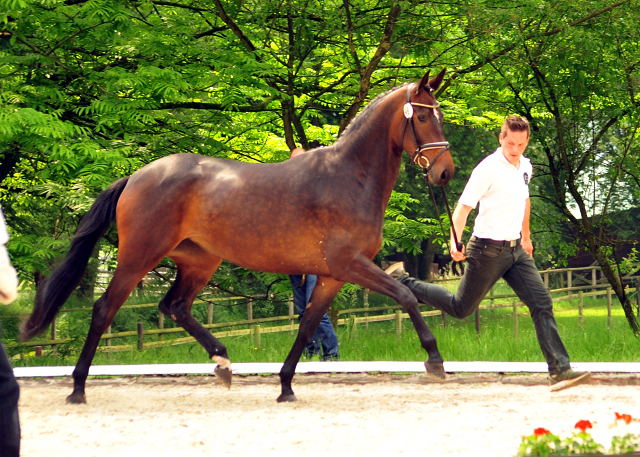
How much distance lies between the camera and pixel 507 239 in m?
5.52

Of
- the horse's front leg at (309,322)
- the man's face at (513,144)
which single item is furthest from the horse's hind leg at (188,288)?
the man's face at (513,144)

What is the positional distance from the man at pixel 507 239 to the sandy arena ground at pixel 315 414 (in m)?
0.49

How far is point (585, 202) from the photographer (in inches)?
440

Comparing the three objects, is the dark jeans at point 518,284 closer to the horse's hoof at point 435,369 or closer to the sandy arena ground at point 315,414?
the sandy arena ground at point 315,414

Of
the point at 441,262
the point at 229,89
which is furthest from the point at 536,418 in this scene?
the point at 441,262

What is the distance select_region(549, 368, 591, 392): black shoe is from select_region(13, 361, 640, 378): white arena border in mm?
1018

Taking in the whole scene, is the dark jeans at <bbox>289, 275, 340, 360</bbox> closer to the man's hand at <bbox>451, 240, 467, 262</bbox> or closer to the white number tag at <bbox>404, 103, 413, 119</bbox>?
the man's hand at <bbox>451, 240, 467, 262</bbox>

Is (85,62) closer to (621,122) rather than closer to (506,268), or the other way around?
(506,268)

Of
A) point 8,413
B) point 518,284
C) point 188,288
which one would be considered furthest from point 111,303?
point 518,284

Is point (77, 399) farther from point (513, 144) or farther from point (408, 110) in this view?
point (513, 144)

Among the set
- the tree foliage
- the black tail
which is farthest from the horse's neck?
the tree foliage

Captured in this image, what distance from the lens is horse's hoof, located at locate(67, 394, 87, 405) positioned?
5.70 meters

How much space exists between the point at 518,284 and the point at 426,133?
52.4 inches

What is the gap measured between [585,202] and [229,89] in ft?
18.4
